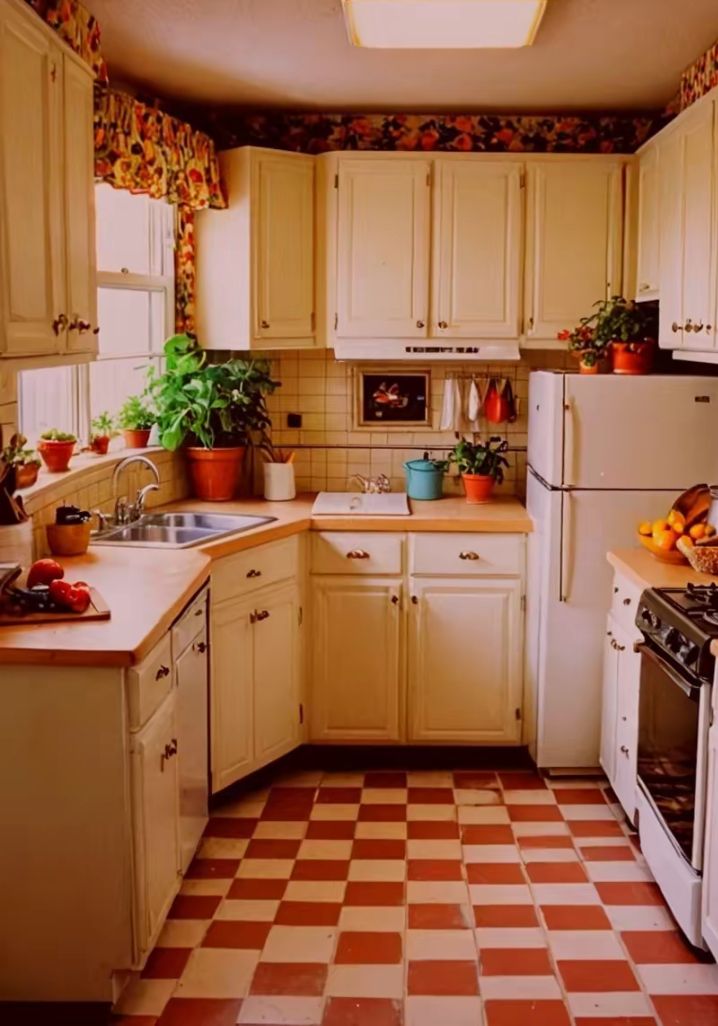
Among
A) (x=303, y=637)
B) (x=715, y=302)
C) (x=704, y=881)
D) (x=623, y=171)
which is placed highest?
(x=623, y=171)

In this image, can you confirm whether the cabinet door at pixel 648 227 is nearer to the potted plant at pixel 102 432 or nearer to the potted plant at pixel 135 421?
the potted plant at pixel 135 421

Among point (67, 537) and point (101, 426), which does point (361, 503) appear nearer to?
point (101, 426)

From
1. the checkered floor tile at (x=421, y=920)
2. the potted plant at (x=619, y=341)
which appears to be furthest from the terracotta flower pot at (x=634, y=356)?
the checkered floor tile at (x=421, y=920)

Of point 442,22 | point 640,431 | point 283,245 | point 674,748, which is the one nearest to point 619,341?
point 640,431

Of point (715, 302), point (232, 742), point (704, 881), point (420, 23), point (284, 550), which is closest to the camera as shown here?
point (704, 881)

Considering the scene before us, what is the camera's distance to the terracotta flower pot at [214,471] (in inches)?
180

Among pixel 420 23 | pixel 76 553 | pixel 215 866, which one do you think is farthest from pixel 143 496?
pixel 420 23

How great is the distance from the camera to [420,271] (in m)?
4.53

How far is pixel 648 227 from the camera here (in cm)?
434

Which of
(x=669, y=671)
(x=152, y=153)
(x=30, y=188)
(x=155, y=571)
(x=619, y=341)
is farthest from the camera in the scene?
(x=619, y=341)

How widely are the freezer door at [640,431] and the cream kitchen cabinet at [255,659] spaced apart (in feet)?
3.65

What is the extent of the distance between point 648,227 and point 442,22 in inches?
58.8

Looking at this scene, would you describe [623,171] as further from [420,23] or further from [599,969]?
[599,969]

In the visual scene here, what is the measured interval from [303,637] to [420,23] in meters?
2.20
